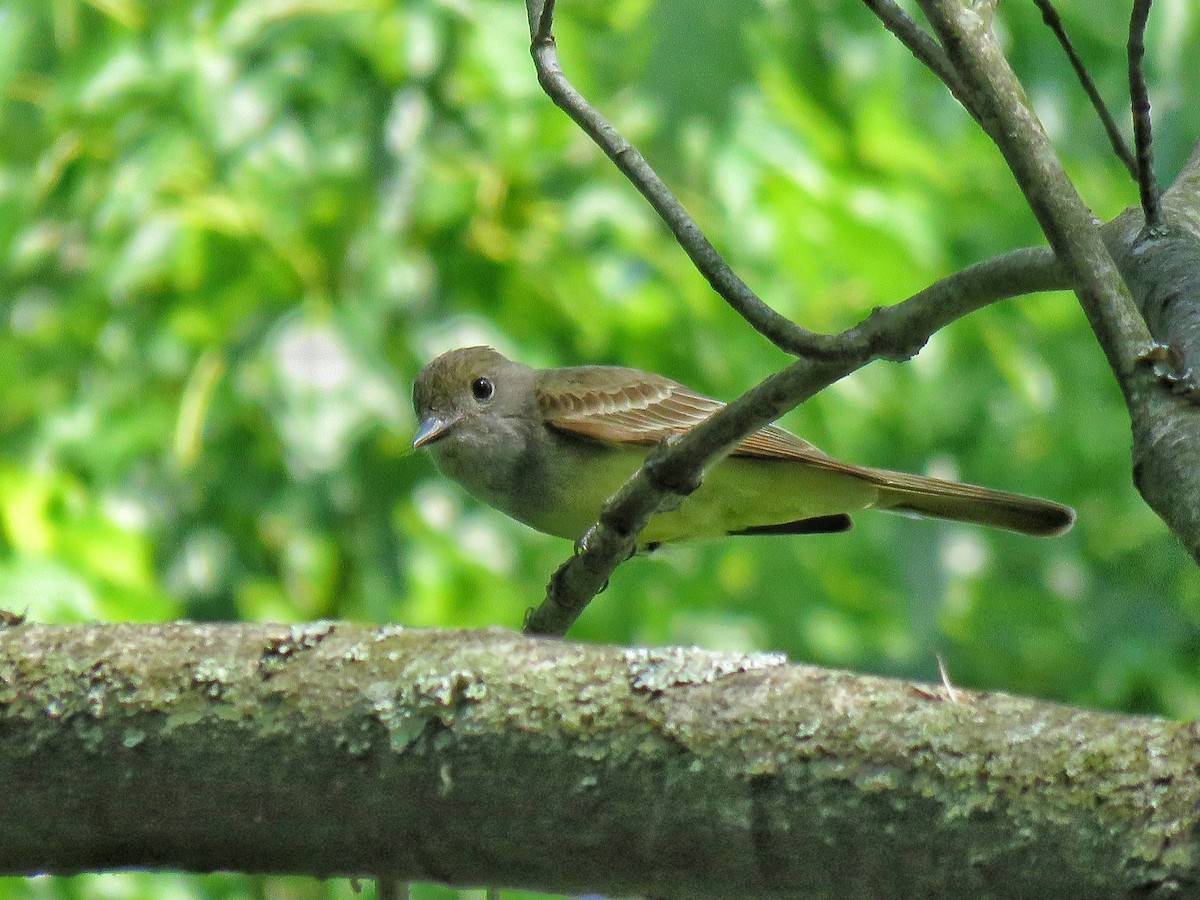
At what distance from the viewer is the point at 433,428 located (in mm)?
5277

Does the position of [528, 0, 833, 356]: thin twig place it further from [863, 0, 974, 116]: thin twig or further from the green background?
the green background

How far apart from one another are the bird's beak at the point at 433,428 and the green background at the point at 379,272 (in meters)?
0.84

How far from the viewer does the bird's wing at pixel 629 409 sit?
204 inches

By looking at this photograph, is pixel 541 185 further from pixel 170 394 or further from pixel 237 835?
pixel 237 835

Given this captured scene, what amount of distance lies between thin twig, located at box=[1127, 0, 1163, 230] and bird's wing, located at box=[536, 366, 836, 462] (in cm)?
262

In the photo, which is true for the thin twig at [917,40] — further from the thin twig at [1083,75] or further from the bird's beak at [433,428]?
the bird's beak at [433,428]

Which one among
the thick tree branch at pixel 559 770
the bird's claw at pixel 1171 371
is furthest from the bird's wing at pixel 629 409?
the bird's claw at pixel 1171 371

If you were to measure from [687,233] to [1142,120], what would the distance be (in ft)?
2.52

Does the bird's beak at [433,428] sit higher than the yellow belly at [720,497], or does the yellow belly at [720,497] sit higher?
the bird's beak at [433,428]

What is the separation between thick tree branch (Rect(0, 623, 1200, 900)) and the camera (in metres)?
1.94

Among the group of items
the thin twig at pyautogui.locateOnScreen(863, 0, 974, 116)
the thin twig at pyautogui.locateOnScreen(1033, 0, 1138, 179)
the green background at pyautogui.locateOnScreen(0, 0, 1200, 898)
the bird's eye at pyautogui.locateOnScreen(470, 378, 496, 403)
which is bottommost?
the thin twig at pyautogui.locateOnScreen(863, 0, 974, 116)

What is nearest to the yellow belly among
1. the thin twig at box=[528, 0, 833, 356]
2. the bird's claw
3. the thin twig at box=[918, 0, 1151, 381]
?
the thin twig at box=[528, 0, 833, 356]

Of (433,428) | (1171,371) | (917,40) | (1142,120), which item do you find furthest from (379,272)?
(1171,371)

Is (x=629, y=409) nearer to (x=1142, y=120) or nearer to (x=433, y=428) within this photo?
(x=433, y=428)
